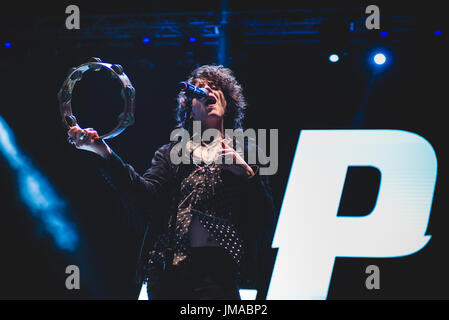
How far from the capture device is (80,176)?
14.4 feet

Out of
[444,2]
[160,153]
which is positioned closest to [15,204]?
[160,153]

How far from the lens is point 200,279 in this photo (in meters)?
1.71

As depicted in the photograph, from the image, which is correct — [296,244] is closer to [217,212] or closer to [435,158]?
[435,158]

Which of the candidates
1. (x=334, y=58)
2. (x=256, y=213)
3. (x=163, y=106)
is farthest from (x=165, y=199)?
(x=334, y=58)

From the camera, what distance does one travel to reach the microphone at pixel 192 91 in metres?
1.82

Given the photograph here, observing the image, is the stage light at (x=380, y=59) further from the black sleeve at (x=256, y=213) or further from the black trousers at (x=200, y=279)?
the black trousers at (x=200, y=279)

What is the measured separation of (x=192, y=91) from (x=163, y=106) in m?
2.47

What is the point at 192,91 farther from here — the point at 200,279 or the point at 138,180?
the point at 200,279

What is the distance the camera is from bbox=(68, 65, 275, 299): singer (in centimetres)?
172

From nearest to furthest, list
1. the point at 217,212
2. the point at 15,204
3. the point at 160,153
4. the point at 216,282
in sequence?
1. the point at 216,282
2. the point at 217,212
3. the point at 160,153
4. the point at 15,204

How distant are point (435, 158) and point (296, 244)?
1370 millimetres

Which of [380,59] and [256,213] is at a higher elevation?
[380,59]

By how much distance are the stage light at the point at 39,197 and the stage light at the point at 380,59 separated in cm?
296

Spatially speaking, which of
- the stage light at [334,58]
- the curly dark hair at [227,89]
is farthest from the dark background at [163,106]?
the curly dark hair at [227,89]
